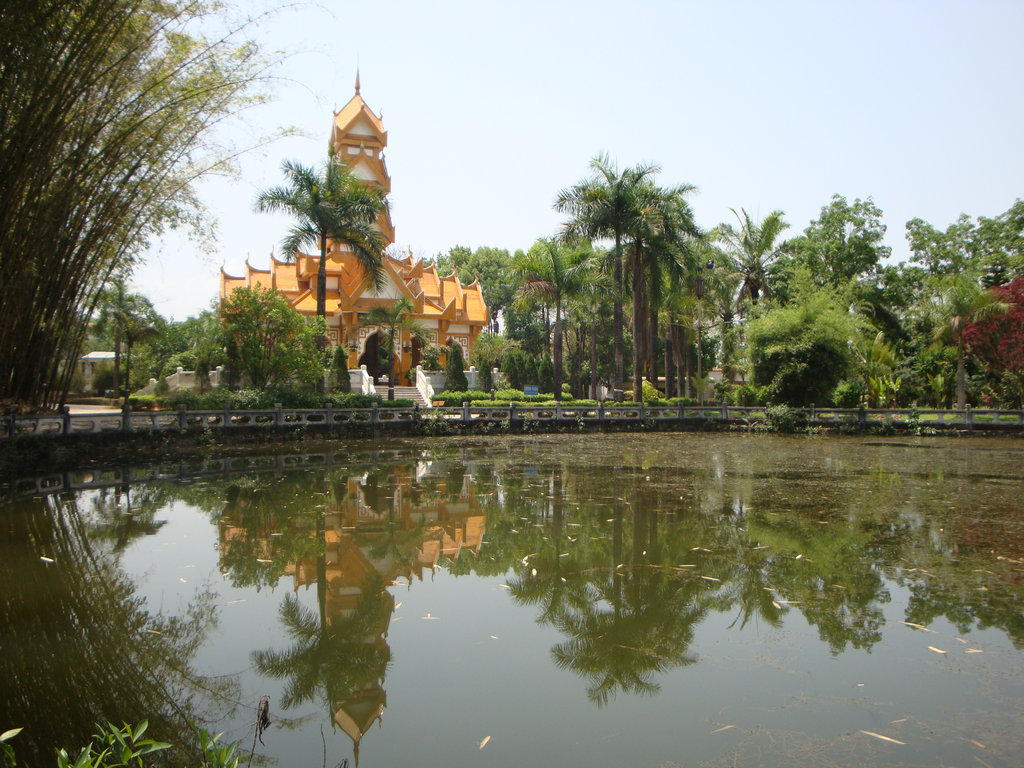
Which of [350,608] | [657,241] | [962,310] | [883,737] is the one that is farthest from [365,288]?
[883,737]

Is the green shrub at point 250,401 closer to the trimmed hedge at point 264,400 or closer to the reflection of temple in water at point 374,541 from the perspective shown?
the trimmed hedge at point 264,400

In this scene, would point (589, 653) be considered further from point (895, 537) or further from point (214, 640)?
point (895, 537)

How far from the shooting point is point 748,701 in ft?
13.8

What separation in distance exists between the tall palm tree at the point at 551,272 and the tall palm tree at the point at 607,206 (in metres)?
1.68

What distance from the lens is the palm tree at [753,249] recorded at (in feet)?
111

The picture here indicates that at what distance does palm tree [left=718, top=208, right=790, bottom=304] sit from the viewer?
111 feet

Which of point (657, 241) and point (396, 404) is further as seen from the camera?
point (657, 241)

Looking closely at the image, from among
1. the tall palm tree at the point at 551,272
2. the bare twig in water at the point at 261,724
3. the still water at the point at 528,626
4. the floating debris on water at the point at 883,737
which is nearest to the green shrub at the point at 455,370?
the tall palm tree at the point at 551,272

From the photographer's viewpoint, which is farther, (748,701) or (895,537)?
(895,537)

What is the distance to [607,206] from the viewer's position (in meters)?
27.2

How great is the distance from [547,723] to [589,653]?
993 mm

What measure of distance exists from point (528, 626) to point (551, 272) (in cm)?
2554

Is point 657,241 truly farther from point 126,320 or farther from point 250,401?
point 126,320

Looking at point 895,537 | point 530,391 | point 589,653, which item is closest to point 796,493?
point 895,537
